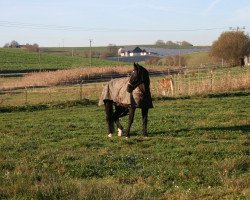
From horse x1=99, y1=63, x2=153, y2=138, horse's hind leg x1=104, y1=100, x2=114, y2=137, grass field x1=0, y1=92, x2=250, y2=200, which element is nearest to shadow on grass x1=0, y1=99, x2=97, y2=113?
grass field x1=0, y1=92, x2=250, y2=200

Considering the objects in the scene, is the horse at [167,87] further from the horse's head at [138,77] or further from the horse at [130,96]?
the horse's head at [138,77]

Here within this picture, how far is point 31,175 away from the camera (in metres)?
8.38

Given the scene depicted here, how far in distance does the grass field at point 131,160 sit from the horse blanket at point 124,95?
1.07 m

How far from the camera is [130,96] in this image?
13789mm

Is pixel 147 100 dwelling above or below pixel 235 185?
above

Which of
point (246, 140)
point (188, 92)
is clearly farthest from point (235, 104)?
point (246, 140)

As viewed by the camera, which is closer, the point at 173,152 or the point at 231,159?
the point at 231,159

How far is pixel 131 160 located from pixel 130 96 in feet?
12.8

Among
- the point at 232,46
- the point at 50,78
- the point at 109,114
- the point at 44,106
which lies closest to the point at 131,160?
the point at 109,114

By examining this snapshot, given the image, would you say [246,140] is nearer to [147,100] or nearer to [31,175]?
[147,100]

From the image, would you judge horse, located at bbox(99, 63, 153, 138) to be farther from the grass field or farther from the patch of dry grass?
the patch of dry grass

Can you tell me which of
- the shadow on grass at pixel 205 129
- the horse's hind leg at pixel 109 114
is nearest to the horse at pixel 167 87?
the shadow on grass at pixel 205 129

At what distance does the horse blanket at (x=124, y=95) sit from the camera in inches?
542

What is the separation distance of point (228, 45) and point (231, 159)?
69480mm
